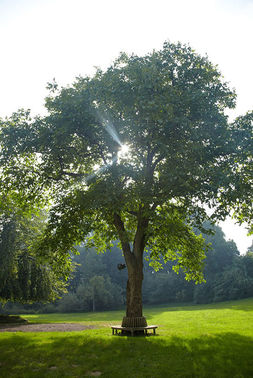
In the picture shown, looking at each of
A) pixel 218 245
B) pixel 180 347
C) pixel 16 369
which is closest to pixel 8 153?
pixel 16 369

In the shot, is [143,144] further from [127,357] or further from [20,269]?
[20,269]

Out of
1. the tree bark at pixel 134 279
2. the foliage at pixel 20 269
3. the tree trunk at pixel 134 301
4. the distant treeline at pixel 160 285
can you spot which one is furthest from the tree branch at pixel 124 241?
the distant treeline at pixel 160 285

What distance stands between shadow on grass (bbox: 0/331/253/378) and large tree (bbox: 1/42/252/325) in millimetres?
4446

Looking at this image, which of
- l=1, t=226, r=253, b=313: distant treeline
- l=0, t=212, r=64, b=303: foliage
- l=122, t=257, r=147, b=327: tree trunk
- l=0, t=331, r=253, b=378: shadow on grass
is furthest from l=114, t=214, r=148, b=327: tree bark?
l=1, t=226, r=253, b=313: distant treeline

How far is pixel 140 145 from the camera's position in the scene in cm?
1964

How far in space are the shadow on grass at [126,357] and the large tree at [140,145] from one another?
4446 mm

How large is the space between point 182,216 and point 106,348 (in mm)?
8411

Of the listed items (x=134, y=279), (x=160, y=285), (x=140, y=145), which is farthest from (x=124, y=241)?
(x=160, y=285)

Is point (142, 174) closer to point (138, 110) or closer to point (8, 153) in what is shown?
point (138, 110)

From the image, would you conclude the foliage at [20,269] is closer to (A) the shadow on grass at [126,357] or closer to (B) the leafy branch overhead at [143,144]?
(B) the leafy branch overhead at [143,144]

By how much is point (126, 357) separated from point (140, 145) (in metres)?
12.1

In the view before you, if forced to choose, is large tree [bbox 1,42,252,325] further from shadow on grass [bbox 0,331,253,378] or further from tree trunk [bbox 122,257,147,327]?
shadow on grass [bbox 0,331,253,378]

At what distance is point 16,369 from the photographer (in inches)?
436

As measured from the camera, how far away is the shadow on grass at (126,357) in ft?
35.2
